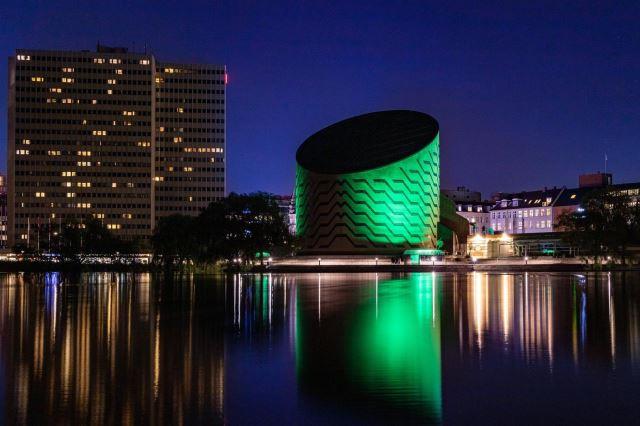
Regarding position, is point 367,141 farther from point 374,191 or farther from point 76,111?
point 76,111

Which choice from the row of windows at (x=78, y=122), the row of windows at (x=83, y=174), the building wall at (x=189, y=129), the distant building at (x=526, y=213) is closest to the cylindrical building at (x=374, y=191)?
the distant building at (x=526, y=213)

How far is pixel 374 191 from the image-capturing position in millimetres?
125875

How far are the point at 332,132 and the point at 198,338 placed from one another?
4679 inches

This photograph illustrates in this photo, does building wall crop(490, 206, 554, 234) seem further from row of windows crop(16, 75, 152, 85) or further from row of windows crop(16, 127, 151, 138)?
row of windows crop(16, 75, 152, 85)

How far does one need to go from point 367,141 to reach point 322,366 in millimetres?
116001

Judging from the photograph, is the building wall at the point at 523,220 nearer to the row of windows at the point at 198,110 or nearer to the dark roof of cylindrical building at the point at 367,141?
the dark roof of cylindrical building at the point at 367,141

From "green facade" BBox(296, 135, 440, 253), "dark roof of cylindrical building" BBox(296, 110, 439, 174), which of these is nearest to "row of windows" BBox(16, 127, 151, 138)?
"dark roof of cylindrical building" BBox(296, 110, 439, 174)

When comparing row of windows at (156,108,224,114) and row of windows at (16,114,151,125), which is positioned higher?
row of windows at (156,108,224,114)

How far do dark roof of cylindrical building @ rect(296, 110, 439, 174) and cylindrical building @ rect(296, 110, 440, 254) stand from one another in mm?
177

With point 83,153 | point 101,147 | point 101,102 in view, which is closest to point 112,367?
point 101,147

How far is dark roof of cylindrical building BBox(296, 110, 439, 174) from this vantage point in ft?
416

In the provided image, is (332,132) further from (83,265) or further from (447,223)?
(83,265)

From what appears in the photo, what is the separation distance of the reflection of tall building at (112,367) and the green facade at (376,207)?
95599 mm

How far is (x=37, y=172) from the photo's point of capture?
189m
